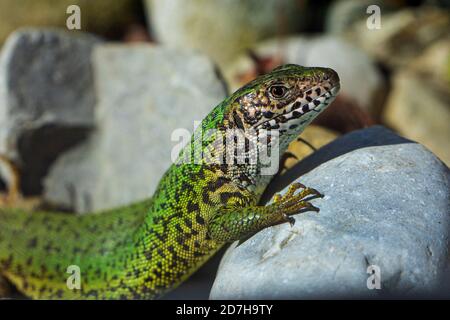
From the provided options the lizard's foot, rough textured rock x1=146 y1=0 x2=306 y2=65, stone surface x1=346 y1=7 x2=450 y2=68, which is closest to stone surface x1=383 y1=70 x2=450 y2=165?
stone surface x1=346 y1=7 x2=450 y2=68

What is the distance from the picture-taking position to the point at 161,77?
7.10 m

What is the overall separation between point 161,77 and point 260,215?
348 cm

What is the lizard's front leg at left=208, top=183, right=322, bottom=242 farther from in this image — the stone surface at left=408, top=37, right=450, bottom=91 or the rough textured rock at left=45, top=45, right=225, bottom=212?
the stone surface at left=408, top=37, right=450, bottom=91

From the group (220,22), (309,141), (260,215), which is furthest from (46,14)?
(260,215)

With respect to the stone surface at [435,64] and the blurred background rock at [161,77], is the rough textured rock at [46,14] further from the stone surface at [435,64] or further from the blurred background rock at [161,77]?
the stone surface at [435,64]

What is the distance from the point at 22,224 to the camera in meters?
6.08

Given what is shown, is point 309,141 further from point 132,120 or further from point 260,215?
point 132,120

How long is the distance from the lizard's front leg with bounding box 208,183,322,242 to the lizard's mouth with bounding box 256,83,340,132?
0.47m

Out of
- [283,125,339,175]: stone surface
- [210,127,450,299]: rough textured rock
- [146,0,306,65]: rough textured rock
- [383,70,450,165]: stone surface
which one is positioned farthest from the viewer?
[146,0,306,65]: rough textured rock

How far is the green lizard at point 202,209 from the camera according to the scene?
167 inches

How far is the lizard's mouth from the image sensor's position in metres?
4.25

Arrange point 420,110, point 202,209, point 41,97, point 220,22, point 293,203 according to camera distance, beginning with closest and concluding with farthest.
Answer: point 293,203, point 202,209, point 41,97, point 420,110, point 220,22

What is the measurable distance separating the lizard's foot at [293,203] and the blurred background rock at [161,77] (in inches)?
37.0
